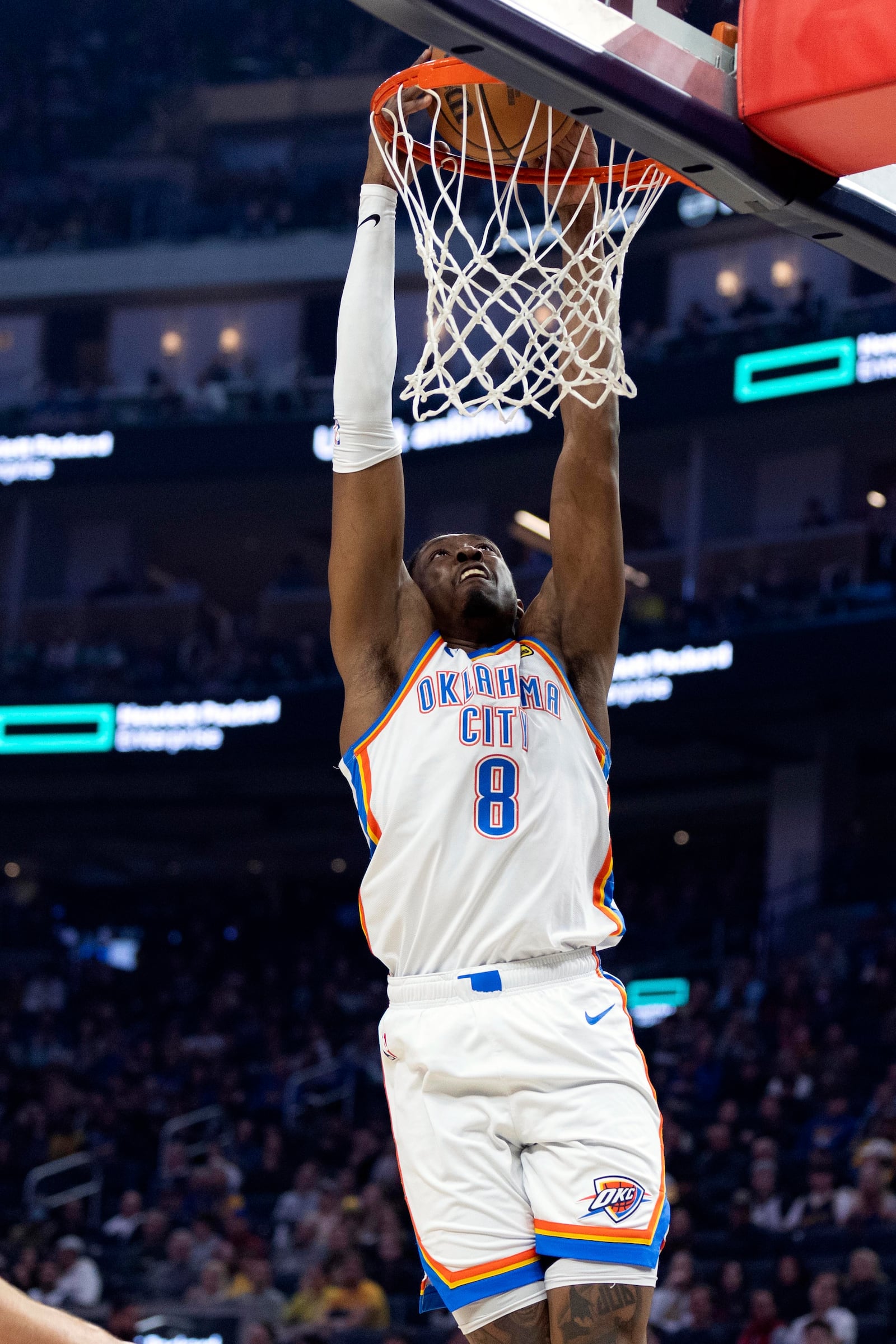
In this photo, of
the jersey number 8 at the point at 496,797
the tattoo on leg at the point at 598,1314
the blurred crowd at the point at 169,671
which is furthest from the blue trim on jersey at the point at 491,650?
the blurred crowd at the point at 169,671

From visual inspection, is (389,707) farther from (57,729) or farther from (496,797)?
(57,729)

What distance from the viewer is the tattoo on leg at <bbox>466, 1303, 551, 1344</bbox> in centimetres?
303

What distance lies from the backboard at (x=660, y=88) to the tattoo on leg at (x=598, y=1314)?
212 cm

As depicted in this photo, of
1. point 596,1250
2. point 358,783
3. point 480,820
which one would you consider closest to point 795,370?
point 358,783

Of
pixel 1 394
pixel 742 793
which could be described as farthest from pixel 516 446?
pixel 1 394

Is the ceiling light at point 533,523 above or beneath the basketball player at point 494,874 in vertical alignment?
above

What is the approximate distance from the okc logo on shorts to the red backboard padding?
6.66ft

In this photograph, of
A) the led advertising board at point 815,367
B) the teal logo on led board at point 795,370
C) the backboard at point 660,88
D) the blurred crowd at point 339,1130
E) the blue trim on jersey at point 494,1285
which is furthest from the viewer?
the teal logo on led board at point 795,370

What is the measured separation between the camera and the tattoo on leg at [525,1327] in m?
3.03

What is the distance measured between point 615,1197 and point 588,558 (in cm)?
135

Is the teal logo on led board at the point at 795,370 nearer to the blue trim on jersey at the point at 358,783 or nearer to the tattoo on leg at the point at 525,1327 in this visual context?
the blue trim on jersey at the point at 358,783

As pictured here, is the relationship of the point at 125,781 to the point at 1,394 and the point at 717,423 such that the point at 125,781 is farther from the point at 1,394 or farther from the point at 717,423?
the point at 717,423

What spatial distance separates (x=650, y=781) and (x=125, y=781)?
6.84m

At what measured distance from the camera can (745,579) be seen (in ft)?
61.4
